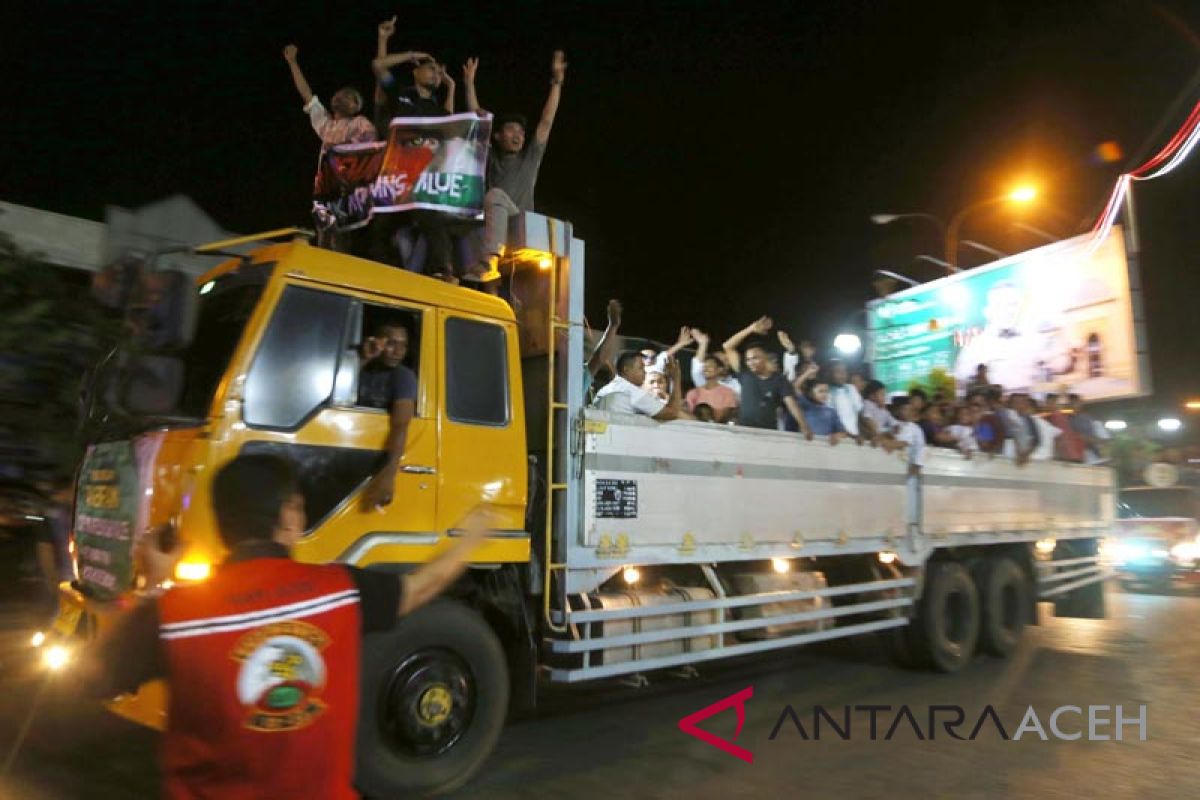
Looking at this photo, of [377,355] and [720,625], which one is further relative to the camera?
[720,625]

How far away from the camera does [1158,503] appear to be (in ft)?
57.2

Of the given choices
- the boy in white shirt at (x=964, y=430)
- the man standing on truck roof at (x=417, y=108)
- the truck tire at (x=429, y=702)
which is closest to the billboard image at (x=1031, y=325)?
the boy in white shirt at (x=964, y=430)

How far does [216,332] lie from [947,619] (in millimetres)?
6780

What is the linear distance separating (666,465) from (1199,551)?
1462 centimetres

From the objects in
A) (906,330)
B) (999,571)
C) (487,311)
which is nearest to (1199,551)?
(906,330)

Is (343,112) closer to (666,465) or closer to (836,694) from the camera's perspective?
(666,465)

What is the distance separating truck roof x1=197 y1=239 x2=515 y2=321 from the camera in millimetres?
4297

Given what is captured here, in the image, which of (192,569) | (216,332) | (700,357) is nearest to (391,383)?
(216,332)

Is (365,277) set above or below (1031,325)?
below

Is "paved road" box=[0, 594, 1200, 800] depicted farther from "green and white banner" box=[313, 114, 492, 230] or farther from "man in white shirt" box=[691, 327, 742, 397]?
"green and white banner" box=[313, 114, 492, 230]

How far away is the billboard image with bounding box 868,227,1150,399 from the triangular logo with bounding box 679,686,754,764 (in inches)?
486

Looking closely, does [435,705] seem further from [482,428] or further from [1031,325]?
[1031,325]

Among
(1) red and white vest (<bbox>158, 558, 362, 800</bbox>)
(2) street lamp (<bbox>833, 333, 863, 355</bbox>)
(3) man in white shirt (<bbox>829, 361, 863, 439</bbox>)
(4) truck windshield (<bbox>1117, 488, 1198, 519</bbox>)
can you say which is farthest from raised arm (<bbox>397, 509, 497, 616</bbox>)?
(4) truck windshield (<bbox>1117, 488, 1198, 519</bbox>)

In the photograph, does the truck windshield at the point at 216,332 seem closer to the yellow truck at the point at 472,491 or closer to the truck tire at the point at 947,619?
the yellow truck at the point at 472,491
